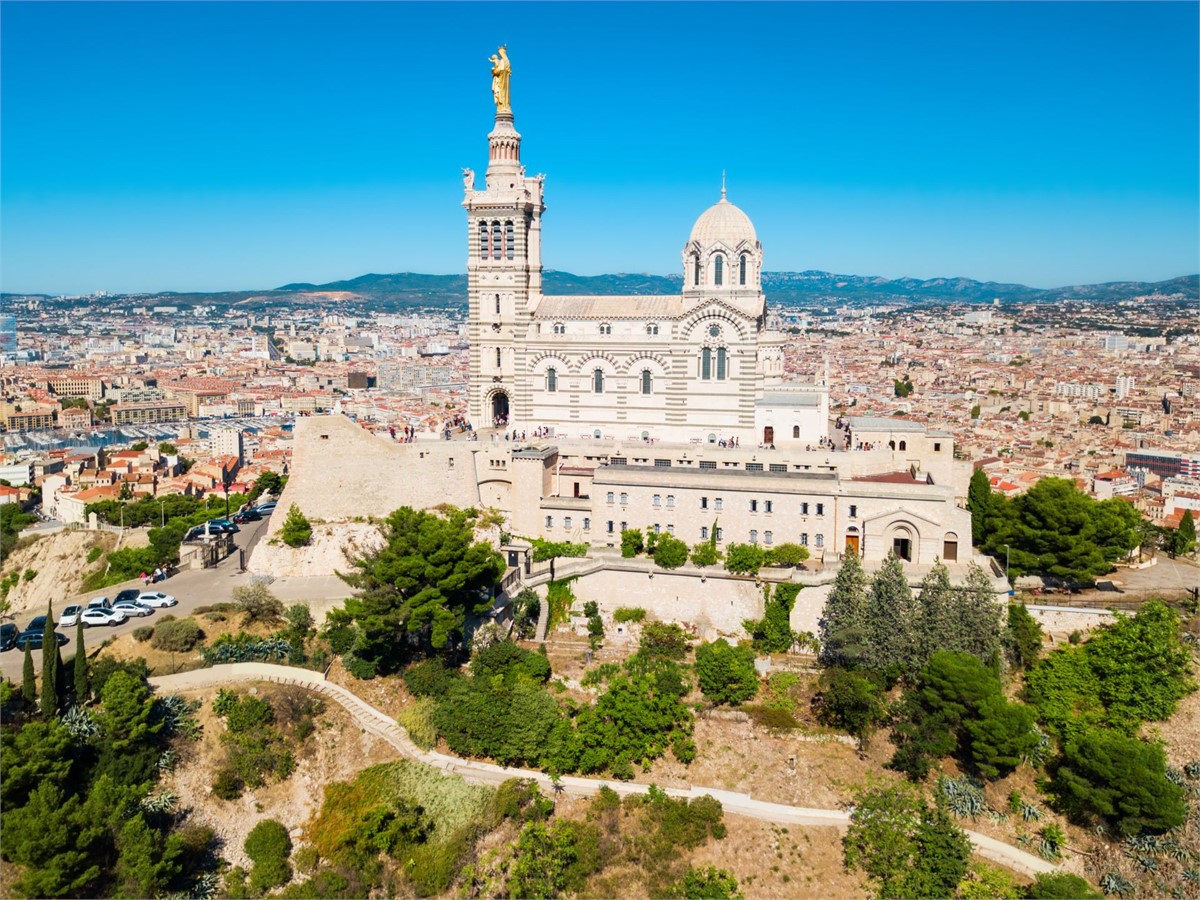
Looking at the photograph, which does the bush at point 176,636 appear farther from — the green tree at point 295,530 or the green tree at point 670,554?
the green tree at point 670,554

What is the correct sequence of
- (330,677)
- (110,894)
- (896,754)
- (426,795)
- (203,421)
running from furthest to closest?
(203,421) → (330,677) → (896,754) → (426,795) → (110,894)

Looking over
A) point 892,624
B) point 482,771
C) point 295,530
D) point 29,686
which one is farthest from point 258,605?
point 892,624

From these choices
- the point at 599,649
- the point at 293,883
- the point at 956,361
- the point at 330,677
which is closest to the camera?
the point at 293,883

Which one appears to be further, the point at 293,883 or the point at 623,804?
the point at 623,804

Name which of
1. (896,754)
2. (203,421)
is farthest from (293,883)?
(203,421)

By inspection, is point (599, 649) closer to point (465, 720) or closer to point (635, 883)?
point (465, 720)

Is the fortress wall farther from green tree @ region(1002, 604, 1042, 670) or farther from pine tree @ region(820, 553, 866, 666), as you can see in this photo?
green tree @ region(1002, 604, 1042, 670)
